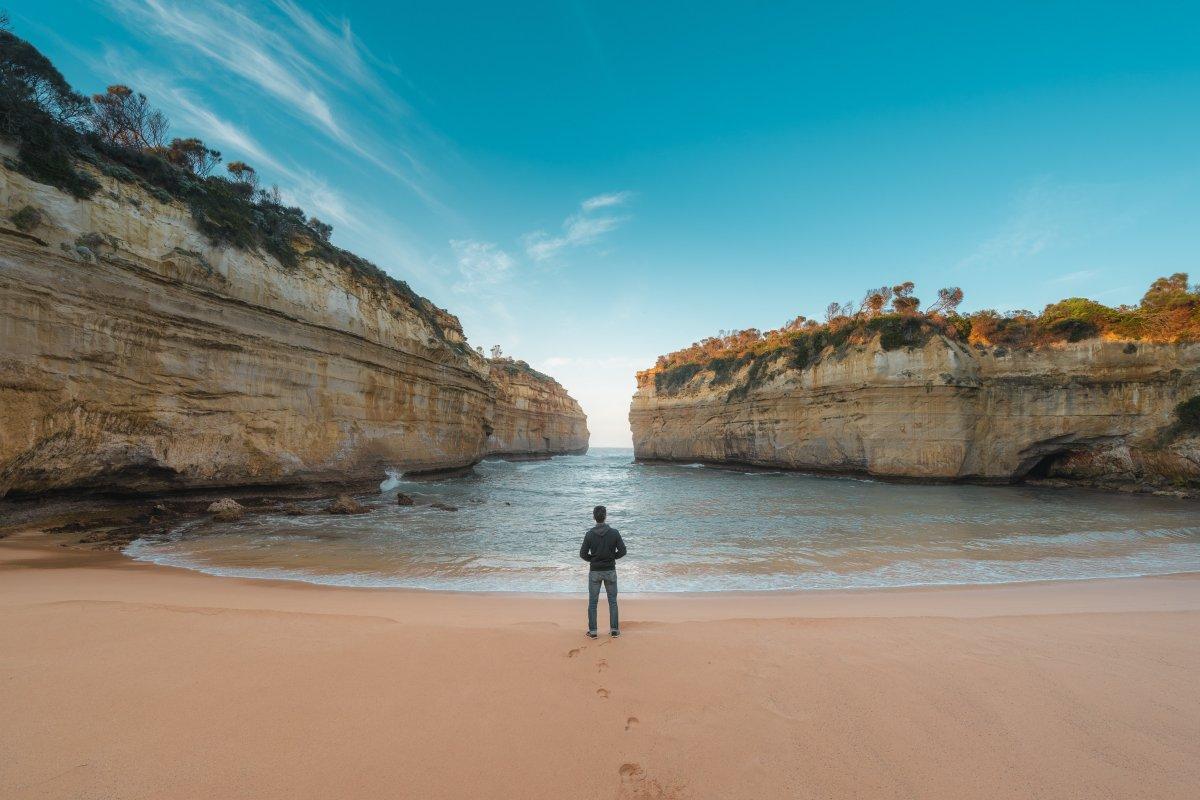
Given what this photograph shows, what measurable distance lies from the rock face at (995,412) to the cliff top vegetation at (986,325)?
57cm

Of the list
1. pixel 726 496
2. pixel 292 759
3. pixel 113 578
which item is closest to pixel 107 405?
pixel 113 578

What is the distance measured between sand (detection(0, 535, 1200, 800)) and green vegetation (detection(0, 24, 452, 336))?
472 inches

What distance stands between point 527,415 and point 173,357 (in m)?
40.5

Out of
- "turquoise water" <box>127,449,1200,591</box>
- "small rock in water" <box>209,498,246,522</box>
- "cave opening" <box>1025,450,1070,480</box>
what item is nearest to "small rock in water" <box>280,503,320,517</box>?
"turquoise water" <box>127,449,1200,591</box>

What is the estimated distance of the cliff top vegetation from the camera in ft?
64.0

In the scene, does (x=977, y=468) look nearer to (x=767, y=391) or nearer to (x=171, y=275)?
(x=767, y=391)

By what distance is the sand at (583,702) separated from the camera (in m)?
2.45

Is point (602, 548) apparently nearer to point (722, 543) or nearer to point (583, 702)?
point (583, 702)

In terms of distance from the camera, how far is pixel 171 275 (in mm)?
12406

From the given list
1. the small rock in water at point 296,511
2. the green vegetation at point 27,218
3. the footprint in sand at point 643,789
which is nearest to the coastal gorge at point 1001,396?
the footprint in sand at point 643,789

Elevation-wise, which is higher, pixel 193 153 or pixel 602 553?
pixel 193 153

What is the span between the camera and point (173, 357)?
12.4 m

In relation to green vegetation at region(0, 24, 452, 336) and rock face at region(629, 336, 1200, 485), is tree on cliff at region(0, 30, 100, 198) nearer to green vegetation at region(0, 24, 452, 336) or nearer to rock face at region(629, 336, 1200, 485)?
green vegetation at region(0, 24, 452, 336)

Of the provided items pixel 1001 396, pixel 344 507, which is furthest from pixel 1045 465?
pixel 344 507
